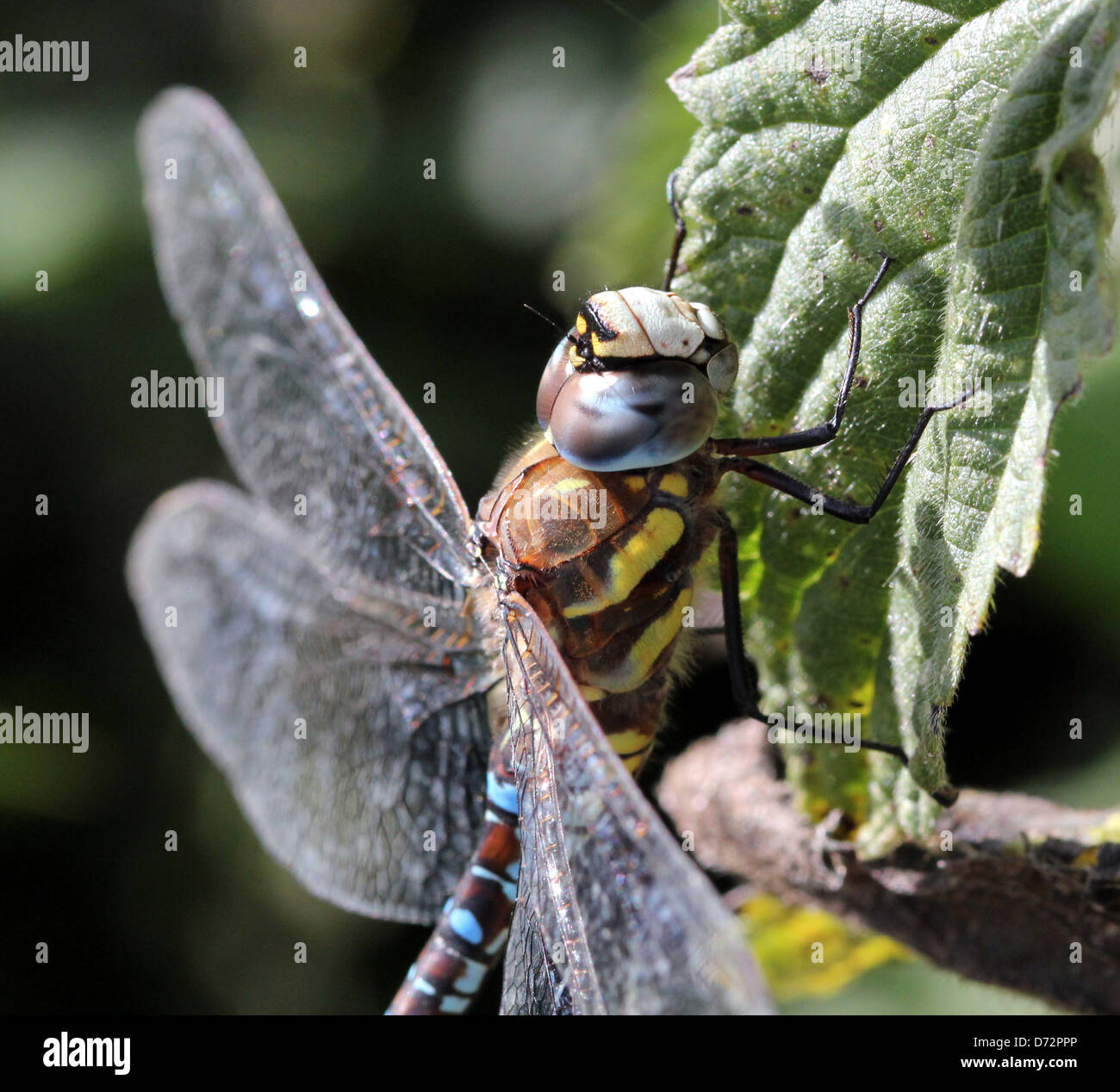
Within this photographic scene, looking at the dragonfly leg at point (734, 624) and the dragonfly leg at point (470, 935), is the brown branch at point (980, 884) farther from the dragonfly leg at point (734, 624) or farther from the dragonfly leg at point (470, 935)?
the dragonfly leg at point (470, 935)

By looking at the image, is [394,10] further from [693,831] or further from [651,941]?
[651,941]

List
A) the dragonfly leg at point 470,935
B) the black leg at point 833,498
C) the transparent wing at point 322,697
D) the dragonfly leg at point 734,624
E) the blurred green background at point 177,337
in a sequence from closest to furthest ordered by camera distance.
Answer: the black leg at point 833,498 < the dragonfly leg at point 734,624 < the dragonfly leg at point 470,935 < the transparent wing at point 322,697 < the blurred green background at point 177,337

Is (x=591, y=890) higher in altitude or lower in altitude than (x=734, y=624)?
lower

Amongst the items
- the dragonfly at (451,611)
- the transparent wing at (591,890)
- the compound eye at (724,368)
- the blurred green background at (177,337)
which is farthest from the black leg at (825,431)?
the blurred green background at (177,337)

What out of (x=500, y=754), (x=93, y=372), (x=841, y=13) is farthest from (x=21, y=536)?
(x=841, y=13)

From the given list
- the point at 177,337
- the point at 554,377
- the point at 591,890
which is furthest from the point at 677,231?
the point at 177,337

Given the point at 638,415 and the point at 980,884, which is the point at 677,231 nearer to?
the point at 638,415

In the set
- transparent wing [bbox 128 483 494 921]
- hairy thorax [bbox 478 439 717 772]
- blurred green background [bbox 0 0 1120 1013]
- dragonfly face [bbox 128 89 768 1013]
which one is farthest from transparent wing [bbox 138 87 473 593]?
blurred green background [bbox 0 0 1120 1013]
